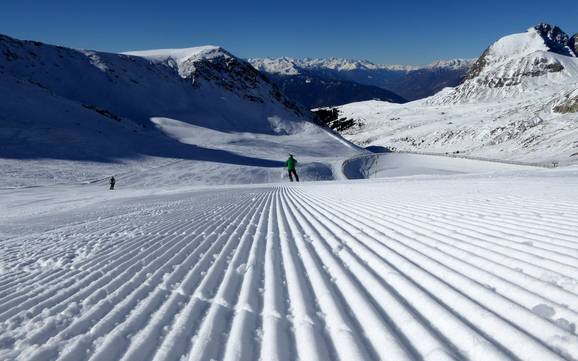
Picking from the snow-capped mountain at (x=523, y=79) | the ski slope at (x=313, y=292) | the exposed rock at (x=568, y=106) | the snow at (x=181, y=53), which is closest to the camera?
the ski slope at (x=313, y=292)

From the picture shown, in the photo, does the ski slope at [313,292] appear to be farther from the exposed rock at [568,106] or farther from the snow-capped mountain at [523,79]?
the snow-capped mountain at [523,79]

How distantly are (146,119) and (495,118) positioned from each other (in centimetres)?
7634

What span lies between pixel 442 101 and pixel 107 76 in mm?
122985

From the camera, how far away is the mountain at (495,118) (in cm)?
6625

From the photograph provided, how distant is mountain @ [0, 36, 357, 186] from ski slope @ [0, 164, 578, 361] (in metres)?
27.3

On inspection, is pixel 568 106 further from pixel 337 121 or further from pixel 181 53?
pixel 337 121

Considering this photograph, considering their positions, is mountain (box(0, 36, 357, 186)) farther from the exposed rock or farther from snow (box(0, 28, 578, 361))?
the exposed rock

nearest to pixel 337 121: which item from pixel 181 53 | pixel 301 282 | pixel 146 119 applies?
pixel 181 53

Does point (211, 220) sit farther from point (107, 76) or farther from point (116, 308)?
point (107, 76)

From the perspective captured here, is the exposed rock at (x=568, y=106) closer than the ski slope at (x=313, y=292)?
No

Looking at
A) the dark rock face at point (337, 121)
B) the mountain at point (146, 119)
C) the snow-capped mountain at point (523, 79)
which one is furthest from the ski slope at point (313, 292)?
the snow-capped mountain at point (523, 79)

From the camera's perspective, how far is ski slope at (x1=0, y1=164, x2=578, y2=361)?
107 inches

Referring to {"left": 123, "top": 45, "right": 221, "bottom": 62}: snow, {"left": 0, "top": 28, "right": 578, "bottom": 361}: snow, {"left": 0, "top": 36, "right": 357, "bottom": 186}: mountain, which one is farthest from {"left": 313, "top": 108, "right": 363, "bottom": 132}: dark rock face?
{"left": 0, "top": 28, "right": 578, "bottom": 361}: snow

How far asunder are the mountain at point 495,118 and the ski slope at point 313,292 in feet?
168
